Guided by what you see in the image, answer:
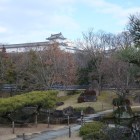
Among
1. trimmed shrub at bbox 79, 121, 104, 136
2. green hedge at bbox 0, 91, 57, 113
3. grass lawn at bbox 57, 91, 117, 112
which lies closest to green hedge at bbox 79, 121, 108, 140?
trimmed shrub at bbox 79, 121, 104, 136

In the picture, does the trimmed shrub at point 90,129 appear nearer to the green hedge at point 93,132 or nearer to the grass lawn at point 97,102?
the green hedge at point 93,132

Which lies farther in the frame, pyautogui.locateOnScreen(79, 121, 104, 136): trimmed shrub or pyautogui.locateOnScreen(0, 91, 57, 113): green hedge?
pyautogui.locateOnScreen(0, 91, 57, 113): green hedge

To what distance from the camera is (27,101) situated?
95.9 ft

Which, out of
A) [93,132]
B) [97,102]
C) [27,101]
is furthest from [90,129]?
[97,102]

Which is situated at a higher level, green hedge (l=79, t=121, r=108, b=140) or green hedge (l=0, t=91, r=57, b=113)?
green hedge (l=0, t=91, r=57, b=113)

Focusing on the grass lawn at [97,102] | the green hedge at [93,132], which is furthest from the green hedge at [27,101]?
the grass lawn at [97,102]

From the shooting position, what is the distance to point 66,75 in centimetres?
5025

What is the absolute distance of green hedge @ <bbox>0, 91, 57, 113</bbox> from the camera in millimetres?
27922

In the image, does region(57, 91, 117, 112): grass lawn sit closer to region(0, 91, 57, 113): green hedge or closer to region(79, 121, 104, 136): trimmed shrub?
region(0, 91, 57, 113): green hedge

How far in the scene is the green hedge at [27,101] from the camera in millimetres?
27922

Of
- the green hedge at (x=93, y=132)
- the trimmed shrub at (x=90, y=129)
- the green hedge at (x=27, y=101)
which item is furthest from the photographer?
the green hedge at (x=27, y=101)

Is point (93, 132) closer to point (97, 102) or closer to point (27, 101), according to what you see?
point (27, 101)

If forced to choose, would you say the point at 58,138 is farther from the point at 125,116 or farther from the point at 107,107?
the point at 107,107

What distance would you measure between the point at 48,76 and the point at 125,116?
58.4ft
